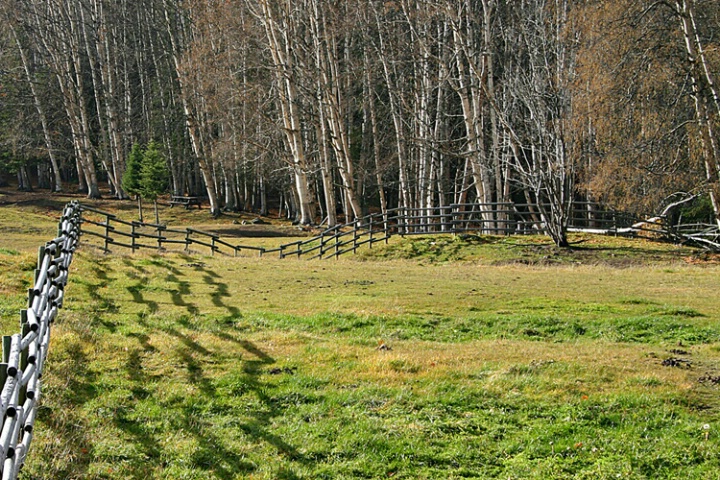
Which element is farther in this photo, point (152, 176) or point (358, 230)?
point (152, 176)

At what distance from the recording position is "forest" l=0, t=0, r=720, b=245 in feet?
75.6

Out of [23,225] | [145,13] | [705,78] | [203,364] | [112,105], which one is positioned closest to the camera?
[203,364]

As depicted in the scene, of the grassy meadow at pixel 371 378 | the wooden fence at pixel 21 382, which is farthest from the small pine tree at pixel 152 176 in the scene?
the wooden fence at pixel 21 382

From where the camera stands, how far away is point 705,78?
71.7 feet

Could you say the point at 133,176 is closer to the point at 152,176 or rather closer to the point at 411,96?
the point at 152,176

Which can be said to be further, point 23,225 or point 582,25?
point 23,225

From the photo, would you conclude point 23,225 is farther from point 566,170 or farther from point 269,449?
point 269,449

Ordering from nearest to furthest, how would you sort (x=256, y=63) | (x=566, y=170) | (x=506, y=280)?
(x=506, y=280) → (x=566, y=170) → (x=256, y=63)

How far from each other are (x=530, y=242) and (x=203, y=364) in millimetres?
18532

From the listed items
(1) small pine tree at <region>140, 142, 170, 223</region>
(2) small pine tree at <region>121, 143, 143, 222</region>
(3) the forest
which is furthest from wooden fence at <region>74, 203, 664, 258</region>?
(2) small pine tree at <region>121, 143, 143, 222</region>

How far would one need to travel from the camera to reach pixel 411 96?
39.6 metres

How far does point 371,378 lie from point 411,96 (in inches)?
1224

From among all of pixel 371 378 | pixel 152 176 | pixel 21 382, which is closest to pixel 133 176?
pixel 152 176

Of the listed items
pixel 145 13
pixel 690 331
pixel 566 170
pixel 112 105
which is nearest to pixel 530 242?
pixel 566 170
